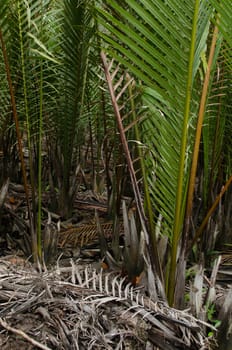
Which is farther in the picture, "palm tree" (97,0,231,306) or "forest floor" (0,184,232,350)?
"palm tree" (97,0,231,306)

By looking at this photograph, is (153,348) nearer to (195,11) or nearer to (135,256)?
(135,256)

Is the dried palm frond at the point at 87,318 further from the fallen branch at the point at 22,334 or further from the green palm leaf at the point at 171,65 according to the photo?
the green palm leaf at the point at 171,65

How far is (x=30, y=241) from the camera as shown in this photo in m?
1.81

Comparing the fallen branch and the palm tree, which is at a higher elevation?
the palm tree

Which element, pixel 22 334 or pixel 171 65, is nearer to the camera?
pixel 22 334

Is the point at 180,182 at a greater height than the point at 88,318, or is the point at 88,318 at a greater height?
the point at 180,182

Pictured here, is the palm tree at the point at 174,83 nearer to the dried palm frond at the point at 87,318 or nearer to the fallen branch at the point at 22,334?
the dried palm frond at the point at 87,318

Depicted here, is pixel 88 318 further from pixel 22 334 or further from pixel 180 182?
pixel 180 182

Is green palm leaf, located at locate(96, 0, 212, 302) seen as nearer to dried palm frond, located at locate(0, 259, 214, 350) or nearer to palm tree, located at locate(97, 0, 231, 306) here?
palm tree, located at locate(97, 0, 231, 306)

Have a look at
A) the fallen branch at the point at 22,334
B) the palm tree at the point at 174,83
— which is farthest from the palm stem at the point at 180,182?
the fallen branch at the point at 22,334

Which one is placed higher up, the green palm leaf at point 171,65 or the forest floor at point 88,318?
the green palm leaf at point 171,65

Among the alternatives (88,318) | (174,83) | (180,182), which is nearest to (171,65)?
(174,83)

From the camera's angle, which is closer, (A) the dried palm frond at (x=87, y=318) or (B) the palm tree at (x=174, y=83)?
(A) the dried palm frond at (x=87, y=318)

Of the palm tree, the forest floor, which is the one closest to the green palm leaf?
the palm tree
